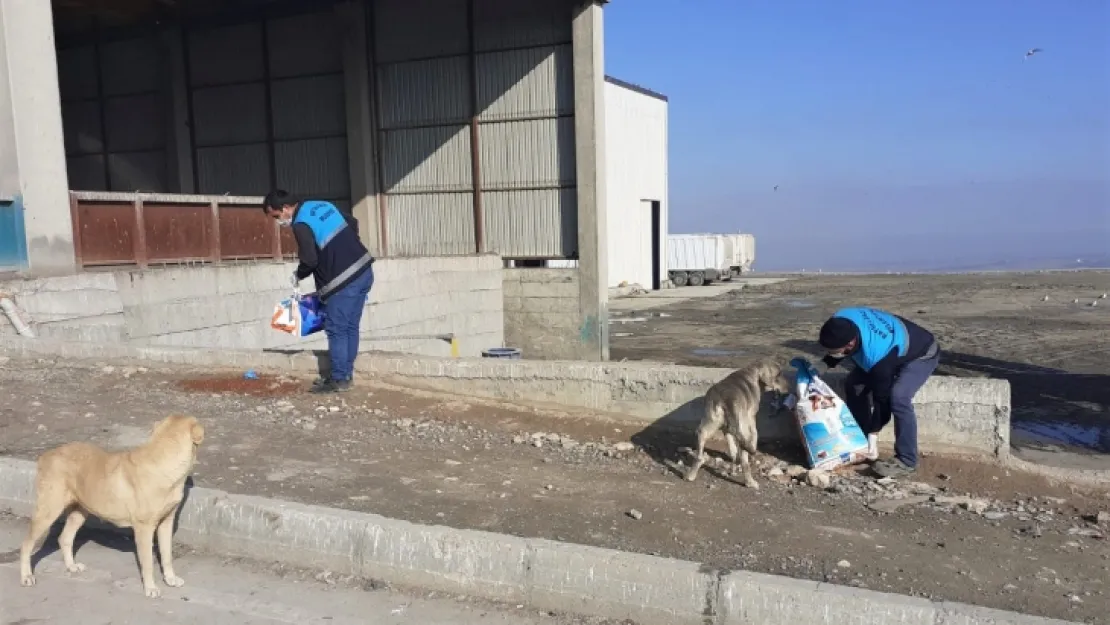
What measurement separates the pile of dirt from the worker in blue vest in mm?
364

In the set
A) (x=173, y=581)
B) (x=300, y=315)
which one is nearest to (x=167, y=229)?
(x=300, y=315)

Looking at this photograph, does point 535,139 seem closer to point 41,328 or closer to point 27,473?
point 41,328

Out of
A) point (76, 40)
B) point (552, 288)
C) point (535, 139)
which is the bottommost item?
point (552, 288)

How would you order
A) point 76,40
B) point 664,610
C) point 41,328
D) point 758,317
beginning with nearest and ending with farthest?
point 664,610, point 41,328, point 76,40, point 758,317

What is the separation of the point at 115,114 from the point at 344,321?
52.3ft

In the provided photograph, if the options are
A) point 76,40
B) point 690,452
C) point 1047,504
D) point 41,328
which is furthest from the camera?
point 76,40

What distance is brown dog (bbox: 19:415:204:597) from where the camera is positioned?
3.39 meters

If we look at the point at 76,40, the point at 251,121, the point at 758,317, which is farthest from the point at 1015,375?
the point at 76,40

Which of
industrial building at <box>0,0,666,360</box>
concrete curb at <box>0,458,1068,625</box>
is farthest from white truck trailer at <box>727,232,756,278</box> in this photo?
concrete curb at <box>0,458,1068,625</box>

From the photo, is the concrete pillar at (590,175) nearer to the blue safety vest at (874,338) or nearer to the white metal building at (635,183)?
the blue safety vest at (874,338)

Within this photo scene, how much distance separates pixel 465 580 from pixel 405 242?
14.8 metres

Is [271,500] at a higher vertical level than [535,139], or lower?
lower

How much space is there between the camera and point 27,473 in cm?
453

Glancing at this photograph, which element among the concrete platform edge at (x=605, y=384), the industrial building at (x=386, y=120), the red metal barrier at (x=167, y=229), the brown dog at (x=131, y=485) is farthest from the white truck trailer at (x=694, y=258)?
the brown dog at (x=131, y=485)
